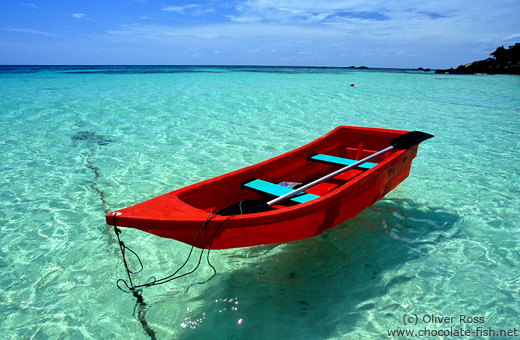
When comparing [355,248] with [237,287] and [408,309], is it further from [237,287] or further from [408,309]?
[237,287]

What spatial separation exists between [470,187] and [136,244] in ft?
19.9

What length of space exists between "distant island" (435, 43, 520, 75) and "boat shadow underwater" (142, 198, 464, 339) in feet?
241

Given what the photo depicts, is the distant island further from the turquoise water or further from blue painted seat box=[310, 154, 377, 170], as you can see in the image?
blue painted seat box=[310, 154, 377, 170]

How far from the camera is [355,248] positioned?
4.00 metres

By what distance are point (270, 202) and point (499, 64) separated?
278ft

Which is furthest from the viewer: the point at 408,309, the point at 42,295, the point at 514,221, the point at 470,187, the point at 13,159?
the point at 13,159

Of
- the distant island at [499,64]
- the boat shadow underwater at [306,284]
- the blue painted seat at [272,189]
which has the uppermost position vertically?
the distant island at [499,64]

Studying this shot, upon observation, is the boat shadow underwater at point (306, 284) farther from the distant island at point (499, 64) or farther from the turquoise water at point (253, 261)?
the distant island at point (499, 64)

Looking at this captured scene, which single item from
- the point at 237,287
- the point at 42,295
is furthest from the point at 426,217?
the point at 42,295

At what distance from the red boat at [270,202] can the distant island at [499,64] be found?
72.6 metres

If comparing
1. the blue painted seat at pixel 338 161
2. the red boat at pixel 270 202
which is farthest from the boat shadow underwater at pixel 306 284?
the blue painted seat at pixel 338 161

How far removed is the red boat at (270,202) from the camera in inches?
104

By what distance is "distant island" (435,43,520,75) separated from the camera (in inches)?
2388

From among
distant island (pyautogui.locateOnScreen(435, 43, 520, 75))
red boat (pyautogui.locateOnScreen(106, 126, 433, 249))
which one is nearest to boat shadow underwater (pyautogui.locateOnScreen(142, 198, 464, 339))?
red boat (pyautogui.locateOnScreen(106, 126, 433, 249))
